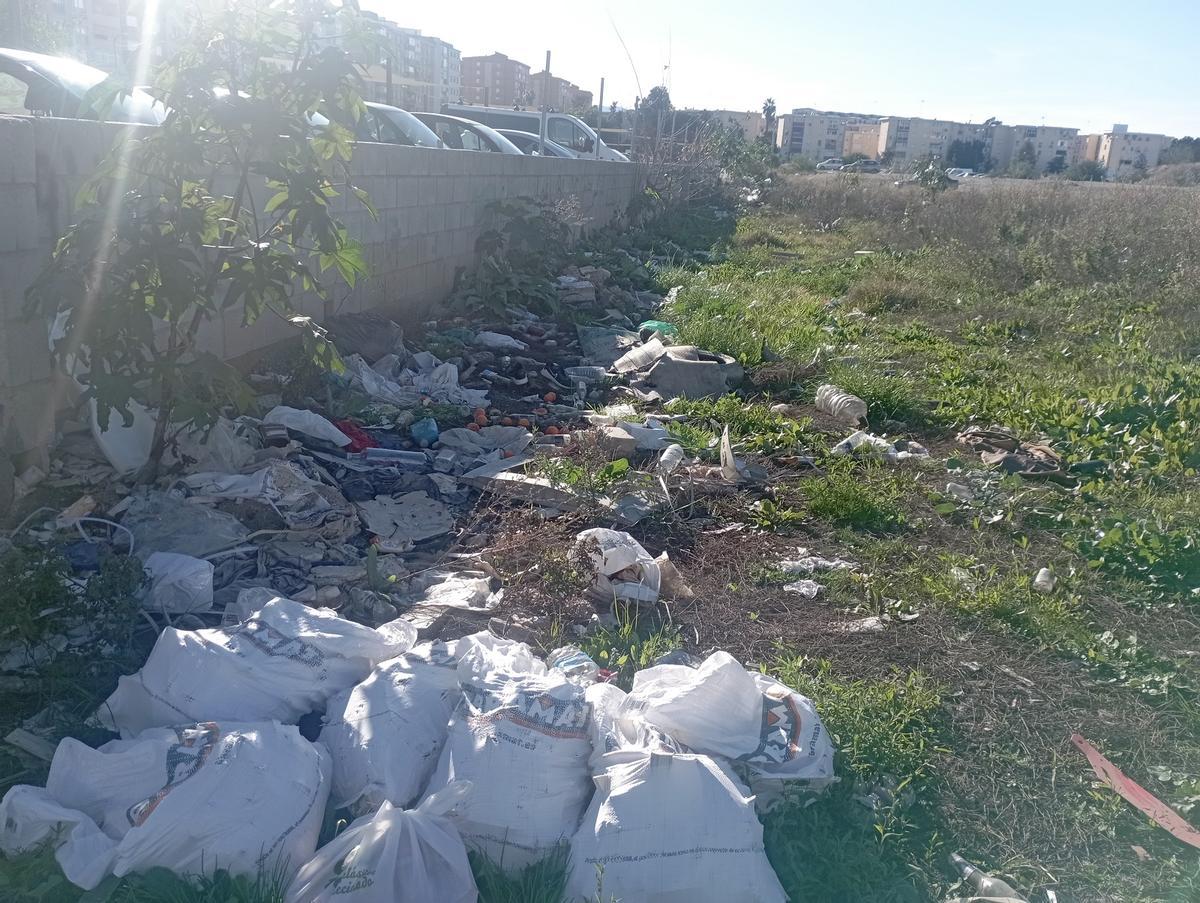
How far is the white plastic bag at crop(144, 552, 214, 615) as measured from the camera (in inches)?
118

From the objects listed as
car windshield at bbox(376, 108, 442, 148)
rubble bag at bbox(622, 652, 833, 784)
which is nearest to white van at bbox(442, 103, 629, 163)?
car windshield at bbox(376, 108, 442, 148)

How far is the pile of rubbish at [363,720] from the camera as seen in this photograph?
1.94 meters

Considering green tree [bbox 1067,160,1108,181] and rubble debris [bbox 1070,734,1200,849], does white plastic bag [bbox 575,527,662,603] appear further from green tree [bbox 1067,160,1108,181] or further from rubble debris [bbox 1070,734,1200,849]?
green tree [bbox 1067,160,1108,181]

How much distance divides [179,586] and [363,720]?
1.09 metres

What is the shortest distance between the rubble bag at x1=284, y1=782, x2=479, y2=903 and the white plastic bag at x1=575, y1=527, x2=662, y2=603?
1513 millimetres

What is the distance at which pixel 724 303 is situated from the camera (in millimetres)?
8781

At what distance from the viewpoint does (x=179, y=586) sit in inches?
119

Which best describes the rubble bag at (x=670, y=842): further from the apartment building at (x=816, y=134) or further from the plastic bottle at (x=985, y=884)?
the apartment building at (x=816, y=134)

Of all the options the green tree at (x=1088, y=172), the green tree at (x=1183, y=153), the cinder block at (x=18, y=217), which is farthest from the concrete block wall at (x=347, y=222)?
the green tree at (x=1183, y=153)

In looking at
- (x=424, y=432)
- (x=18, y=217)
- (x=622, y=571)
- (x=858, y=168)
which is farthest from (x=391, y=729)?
(x=858, y=168)

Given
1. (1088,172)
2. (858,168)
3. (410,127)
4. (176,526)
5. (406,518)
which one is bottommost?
(406,518)

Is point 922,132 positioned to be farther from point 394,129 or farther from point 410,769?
point 410,769

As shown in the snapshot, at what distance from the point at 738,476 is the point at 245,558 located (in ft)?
7.64

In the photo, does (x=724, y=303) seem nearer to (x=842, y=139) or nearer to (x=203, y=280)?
(x=203, y=280)
